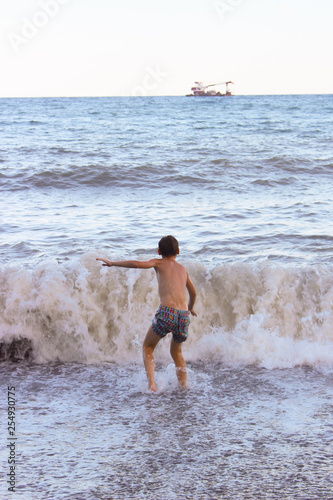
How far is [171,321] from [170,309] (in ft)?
0.30

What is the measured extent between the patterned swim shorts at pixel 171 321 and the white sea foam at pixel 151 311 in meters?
0.98

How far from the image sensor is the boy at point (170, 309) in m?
4.14

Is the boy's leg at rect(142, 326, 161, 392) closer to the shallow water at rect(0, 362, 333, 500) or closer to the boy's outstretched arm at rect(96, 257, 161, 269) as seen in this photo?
the shallow water at rect(0, 362, 333, 500)

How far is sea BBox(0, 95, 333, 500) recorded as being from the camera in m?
3.05

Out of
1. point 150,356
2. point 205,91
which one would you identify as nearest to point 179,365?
point 150,356

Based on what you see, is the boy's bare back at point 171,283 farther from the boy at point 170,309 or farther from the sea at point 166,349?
the sea at point 166,349

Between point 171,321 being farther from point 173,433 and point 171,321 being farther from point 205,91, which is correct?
point 205,91

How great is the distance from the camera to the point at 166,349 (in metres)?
5.18

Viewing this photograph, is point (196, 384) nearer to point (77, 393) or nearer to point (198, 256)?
point (77, 393)

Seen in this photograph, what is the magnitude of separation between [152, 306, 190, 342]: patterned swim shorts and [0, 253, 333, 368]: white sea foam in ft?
3.21

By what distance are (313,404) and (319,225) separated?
5.17 meters

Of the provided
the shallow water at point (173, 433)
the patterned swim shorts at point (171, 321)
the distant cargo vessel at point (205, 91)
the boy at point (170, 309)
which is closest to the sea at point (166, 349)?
the shallow water at point (173, 433)

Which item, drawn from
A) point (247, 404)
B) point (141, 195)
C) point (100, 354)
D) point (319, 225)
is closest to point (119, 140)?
point (141, 195)

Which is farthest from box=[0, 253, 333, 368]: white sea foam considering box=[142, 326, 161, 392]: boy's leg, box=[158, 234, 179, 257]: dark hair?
box=[158, 234, 179, 257]: dark hair
